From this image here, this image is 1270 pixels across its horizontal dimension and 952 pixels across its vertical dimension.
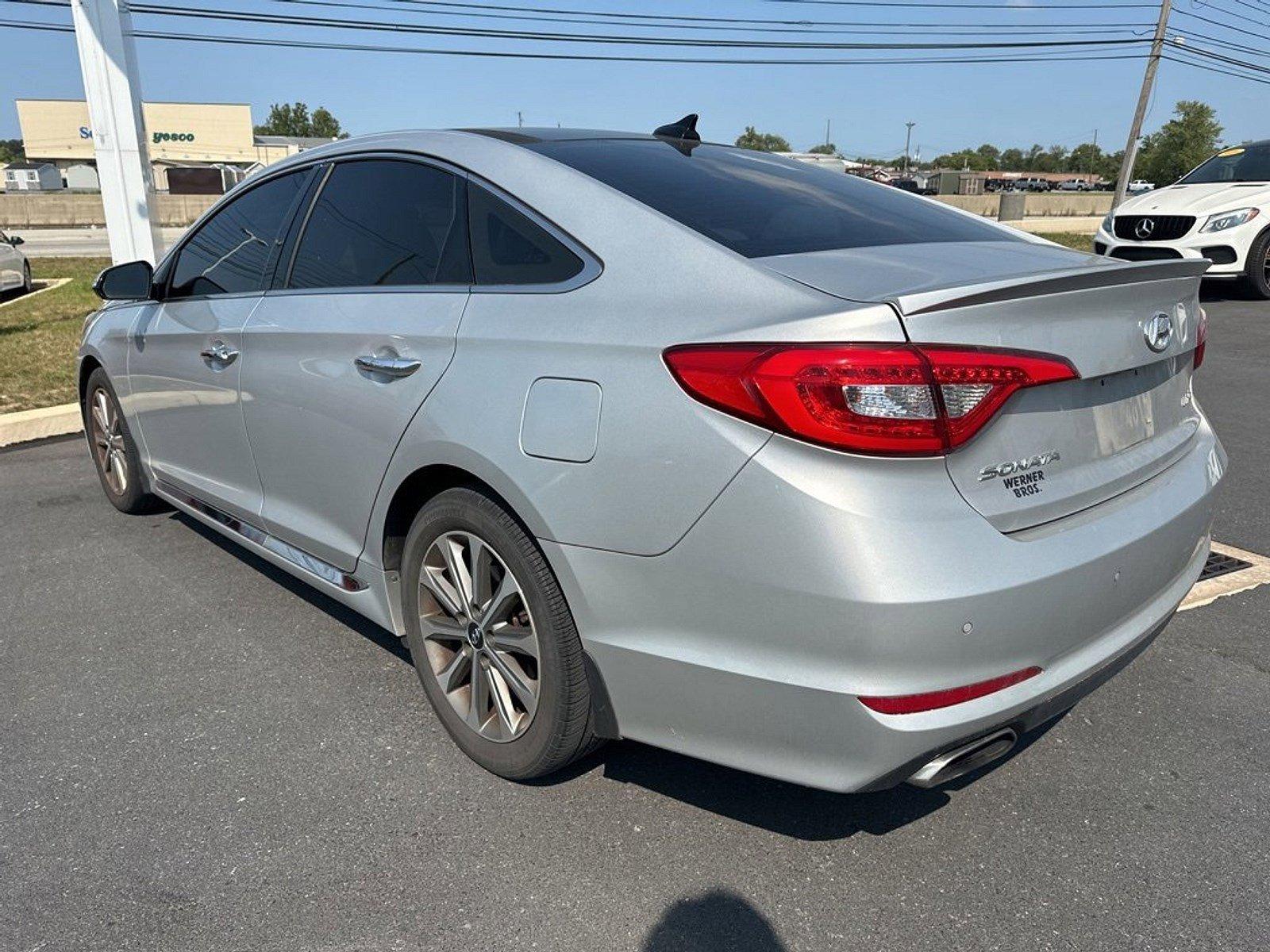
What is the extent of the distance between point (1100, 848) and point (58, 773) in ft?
8.99

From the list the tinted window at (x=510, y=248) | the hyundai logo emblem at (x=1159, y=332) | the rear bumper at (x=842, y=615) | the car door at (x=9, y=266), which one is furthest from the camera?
the car door at (x=9, y=266)

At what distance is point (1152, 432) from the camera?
239cm

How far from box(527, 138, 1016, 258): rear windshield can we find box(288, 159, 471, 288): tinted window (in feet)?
1.09

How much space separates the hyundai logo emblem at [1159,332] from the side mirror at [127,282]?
3718mm

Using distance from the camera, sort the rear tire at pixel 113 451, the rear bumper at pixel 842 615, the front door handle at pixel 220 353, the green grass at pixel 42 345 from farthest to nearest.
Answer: the green grass at pixel 42 345, the rear tire at pixel 113 451, the front door handle at pixel 220 353, the rear bumper at pixel 842 615

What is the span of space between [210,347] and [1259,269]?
12.1 meters

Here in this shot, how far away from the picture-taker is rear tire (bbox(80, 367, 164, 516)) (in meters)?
4.55

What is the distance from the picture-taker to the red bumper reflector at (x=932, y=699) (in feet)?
6.08

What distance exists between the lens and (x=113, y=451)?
4781 millimetres

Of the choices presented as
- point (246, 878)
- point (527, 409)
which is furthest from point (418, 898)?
point (527, 409)

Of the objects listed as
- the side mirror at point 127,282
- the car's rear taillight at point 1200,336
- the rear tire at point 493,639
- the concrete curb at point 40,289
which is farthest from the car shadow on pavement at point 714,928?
the concrete curb at point 40,289

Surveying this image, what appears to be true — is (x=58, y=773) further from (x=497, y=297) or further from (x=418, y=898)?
(x=497, y=297)

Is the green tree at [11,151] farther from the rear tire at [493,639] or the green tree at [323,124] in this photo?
the rear tire at [493,639]

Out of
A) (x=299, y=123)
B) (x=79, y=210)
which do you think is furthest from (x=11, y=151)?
(x=79, y=210)
